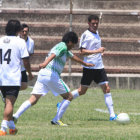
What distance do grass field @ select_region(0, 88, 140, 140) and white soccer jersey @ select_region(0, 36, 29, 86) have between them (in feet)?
2.64

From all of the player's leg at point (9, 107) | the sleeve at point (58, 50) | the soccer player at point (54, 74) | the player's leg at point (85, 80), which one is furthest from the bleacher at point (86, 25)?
the player's leg at point (9, 107)

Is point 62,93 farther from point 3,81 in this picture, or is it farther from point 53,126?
point 3,81

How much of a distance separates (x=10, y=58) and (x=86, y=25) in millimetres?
15139

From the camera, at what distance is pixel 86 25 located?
23.7m

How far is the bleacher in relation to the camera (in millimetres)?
22359

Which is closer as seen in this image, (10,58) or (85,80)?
(10,58)

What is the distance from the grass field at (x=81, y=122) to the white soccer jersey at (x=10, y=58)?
2.64 ft

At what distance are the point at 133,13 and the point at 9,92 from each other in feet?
52.2

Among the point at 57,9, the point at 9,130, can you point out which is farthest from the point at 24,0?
the point at 9,130

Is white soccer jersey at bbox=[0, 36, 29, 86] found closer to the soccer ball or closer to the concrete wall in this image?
the soccer ball

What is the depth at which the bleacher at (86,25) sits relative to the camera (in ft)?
73.4

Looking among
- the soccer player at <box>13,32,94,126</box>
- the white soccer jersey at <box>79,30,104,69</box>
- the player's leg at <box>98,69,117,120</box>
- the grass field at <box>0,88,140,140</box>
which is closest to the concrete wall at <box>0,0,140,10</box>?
the grass field at <box>0,88,140,140</box>

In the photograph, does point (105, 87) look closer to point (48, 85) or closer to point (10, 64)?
point (48, 85)

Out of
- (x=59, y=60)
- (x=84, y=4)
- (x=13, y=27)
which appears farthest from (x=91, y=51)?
(x=84, y=4)
